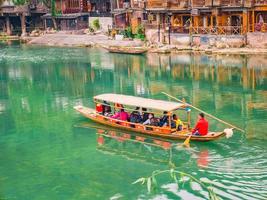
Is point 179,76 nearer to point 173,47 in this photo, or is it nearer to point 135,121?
point 173,47

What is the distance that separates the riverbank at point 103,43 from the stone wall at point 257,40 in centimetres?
77

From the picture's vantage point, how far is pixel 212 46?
5256 cm

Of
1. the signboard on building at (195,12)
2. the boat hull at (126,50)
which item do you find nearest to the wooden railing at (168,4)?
the signboard on building at (195,12)

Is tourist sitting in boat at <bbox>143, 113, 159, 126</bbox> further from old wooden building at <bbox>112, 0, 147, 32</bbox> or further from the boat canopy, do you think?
old wooden building at <bbox>112, 0, 147, 32</bbox>

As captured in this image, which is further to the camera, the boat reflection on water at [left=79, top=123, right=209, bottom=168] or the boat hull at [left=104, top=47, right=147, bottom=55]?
the boat hull at [left=104, top=47, right=147, bottom=55]

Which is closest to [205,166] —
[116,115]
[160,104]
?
[160,104]

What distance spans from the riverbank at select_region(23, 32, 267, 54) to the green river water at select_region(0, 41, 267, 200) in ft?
5.75

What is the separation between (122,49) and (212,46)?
10258mm

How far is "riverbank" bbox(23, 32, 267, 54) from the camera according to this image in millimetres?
49816

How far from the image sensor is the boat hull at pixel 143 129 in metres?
21.9

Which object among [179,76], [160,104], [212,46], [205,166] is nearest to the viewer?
[205,166]

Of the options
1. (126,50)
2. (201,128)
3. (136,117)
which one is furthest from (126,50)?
(201,128)

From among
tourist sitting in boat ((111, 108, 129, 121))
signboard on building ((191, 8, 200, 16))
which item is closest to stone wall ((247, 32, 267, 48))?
signboard on building ((191, 8, 200, 16))

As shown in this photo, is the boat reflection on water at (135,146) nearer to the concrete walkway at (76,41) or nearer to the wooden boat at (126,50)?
the wooden boat at (126,50)
